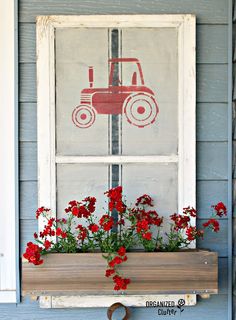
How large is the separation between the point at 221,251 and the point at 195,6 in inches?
37.7

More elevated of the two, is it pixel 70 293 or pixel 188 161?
pixel 188 161

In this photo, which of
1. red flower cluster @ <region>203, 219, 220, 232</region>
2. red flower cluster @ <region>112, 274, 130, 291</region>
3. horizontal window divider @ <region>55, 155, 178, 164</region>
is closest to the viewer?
red flower cluster @ <region>112, 274, 130, 291</region>

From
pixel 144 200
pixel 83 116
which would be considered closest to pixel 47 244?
pixel 144 200

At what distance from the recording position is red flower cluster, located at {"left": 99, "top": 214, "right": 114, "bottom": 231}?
2.17 m

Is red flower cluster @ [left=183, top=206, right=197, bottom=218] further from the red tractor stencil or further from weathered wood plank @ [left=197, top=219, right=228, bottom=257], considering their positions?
the red tractor stencil

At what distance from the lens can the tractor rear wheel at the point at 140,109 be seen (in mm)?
2346

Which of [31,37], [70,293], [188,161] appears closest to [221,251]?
[188,161]

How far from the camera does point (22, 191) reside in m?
2.37

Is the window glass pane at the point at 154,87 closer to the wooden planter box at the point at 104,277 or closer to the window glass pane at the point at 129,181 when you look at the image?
the window glass pane at the point at 129,181

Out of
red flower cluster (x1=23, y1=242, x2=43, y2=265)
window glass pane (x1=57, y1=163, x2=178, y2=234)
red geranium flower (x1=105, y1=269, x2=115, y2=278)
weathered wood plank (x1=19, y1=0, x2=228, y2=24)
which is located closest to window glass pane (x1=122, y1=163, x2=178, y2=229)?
window glass pane (x1=57, y1=163, x2=178, y2=234)

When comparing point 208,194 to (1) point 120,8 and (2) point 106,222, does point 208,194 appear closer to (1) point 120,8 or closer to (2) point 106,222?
(2) point 106,222

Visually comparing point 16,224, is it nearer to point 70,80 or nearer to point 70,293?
point 70,293

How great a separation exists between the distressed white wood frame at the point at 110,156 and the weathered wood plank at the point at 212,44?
0.17ft

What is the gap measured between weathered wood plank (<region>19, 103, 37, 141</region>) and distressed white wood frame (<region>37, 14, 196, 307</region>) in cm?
4
